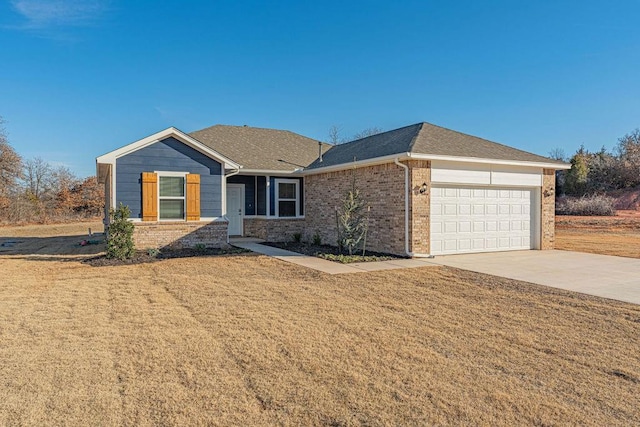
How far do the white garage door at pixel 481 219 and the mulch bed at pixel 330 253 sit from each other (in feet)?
5.49

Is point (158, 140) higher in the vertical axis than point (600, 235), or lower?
higher

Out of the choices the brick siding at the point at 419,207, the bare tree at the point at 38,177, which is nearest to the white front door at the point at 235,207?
the brick siding at the point at 419,207

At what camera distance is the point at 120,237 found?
37.4ft

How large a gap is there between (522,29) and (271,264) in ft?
38.4

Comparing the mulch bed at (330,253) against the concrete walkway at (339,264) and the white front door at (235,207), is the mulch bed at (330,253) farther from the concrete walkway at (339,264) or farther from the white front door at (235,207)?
the white front door at (235,207)

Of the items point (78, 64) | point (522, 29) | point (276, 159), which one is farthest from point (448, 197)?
point (78, 64)

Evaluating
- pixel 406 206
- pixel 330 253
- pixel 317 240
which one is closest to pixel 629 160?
pixel 317 240

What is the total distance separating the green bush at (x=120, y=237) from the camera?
1137cm

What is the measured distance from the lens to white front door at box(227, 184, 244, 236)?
16844mm

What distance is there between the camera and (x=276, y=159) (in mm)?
17547

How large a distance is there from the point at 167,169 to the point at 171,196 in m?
0.88

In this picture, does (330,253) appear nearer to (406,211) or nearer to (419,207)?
(406,211)

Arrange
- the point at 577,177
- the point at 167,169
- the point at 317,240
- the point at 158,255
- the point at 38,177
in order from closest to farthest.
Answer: the point at 158,255 → the point at 167,169 → the point at 317,240 → the point at 577,177 → the point at 38,177

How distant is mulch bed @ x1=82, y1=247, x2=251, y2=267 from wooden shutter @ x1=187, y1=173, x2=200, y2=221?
1.16 metres
